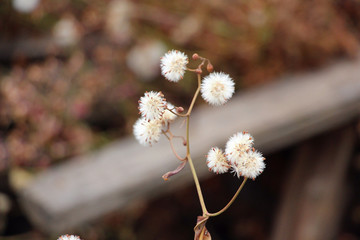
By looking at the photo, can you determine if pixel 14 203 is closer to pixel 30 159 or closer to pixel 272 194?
pixel 30 159

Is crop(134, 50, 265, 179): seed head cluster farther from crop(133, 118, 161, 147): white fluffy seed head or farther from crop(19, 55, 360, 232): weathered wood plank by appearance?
crop(19, 55, 360, 232): weathered wood plank

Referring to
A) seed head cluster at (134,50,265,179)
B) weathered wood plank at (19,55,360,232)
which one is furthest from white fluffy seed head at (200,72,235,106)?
weathered wood plank at (19,55,360,232)

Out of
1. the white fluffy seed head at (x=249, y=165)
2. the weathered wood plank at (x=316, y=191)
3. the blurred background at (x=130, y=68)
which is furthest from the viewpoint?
the blurred background at (x=130, y=68)

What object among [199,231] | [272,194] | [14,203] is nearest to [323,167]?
[272,194]

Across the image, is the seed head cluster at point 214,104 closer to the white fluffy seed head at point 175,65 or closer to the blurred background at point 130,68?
the white fluffy seed head at point 175,65

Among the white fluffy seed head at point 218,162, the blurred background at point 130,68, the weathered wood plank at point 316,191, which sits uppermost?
the blurred background at point 130,68

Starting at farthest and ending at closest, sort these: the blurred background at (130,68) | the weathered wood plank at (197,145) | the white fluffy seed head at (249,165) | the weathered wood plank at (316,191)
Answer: the blurred background at (130,68) < the weathered wood plank at (316,191) < the weathered wood plank at (197,145) < the white fluffy seed head at (249,165)

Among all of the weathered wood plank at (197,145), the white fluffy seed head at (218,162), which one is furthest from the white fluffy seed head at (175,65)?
the weathered wood plank at (197,145)
